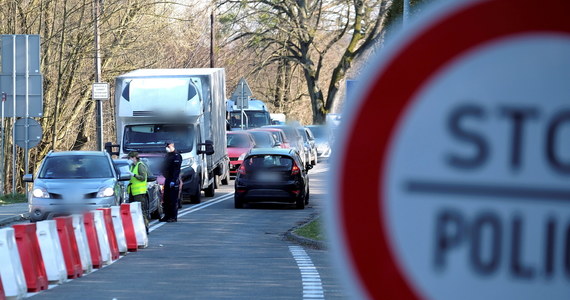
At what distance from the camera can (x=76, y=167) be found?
70.9 ft

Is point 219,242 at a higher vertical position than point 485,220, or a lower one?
lower

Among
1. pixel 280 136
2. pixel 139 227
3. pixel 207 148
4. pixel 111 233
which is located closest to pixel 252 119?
pixel 280 136

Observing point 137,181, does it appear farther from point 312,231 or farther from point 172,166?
point 312,231

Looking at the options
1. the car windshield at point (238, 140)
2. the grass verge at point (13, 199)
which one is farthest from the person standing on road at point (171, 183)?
the car windshield at point (238, 140)

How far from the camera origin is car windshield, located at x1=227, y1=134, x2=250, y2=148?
136 ft

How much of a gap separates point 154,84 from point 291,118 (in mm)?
48947

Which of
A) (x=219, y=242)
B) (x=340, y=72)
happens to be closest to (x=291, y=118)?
(x=340, y=72)

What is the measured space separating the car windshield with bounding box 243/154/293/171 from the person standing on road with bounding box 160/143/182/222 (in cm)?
426

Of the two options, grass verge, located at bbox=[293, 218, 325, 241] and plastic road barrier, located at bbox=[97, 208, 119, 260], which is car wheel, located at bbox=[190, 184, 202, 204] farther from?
plastic road barrier, located at bbox=[97, 208, 119, 260]

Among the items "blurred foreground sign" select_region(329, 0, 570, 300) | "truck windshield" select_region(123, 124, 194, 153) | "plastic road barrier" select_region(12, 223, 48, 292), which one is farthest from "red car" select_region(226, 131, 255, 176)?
"blurred foreground sign" select_region(329, 0, 570, 300)

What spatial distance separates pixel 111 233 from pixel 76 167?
209 inches

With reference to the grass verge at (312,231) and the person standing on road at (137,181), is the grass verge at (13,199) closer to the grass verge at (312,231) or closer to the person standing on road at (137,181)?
the person standing on road at (137,181)

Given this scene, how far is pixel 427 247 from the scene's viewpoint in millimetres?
1986

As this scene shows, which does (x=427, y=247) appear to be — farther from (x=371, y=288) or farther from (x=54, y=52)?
(x=54, y=52)
